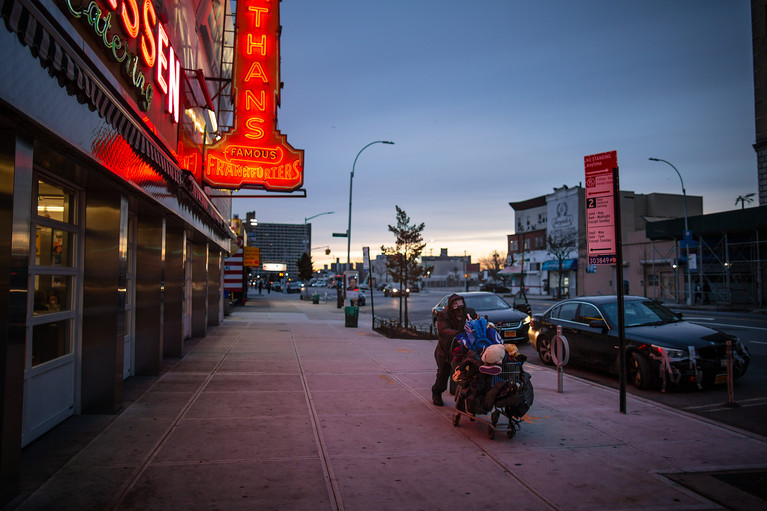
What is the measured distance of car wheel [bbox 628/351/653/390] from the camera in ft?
27.9

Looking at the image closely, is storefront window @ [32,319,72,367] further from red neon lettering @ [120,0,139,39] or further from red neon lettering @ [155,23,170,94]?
red neon lettering @ [155,23,170,94]

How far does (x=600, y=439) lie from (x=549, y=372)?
185 inches

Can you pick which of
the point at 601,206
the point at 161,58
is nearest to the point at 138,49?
the point at 161,58

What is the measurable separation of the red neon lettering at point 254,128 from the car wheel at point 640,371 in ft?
28.6

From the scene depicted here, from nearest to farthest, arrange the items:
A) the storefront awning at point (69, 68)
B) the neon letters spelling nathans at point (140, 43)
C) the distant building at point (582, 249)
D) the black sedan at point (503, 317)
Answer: the storefront awning at point (69, 68) < the neon letters spelling nathans at point (140, 43) < the black sedan at point (503, 317) < the distant building at point (582, 249)

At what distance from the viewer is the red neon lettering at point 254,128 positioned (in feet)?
37.3

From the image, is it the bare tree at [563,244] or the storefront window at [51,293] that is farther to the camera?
the bare tree at [563,244]

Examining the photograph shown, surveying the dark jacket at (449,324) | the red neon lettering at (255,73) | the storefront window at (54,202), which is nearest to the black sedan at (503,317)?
the dark jacket at (449,324)

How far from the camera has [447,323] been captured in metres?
6.97

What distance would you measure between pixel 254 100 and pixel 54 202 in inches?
256

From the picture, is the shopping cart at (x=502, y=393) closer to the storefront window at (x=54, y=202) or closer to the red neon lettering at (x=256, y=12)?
Result: the storefront window at (x=54, y=202)

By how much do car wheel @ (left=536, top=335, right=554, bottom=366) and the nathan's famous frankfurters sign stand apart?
8.72 m

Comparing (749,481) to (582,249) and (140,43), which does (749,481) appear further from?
(582,249)

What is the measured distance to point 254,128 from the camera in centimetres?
1141
